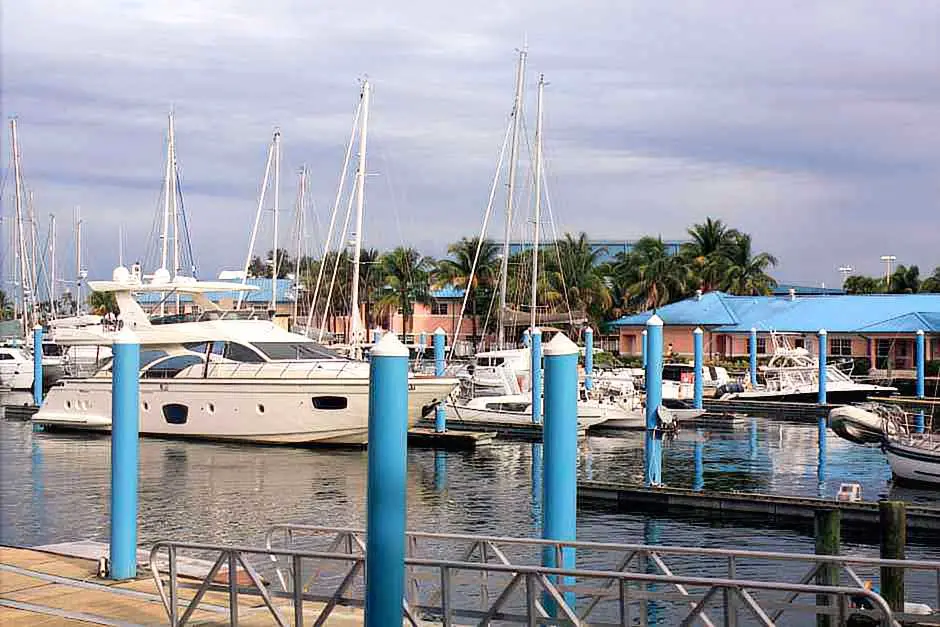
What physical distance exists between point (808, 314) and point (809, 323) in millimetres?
1937

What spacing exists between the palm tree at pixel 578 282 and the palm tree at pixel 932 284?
74.4 feet

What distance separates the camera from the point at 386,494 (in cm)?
820

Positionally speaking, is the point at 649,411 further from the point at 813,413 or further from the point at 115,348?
the point at 813,413

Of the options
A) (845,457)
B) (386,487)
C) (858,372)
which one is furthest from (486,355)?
(386,487)

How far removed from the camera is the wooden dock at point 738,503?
19.6m

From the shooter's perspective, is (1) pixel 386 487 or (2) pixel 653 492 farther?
(2) pixel 653 492

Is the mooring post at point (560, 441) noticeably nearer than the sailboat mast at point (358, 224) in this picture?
Yes

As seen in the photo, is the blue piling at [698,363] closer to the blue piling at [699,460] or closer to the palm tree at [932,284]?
the blue piling at [699,460]

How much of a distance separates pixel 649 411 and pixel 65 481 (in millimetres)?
14048

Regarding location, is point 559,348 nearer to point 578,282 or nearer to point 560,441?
point 560,441

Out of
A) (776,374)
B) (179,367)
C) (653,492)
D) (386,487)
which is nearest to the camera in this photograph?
(386,487)

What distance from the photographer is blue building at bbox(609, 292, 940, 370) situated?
63.2 metres

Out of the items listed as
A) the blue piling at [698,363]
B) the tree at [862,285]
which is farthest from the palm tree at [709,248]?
the blue piling at [698,363]

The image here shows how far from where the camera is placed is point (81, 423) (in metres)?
38.5
